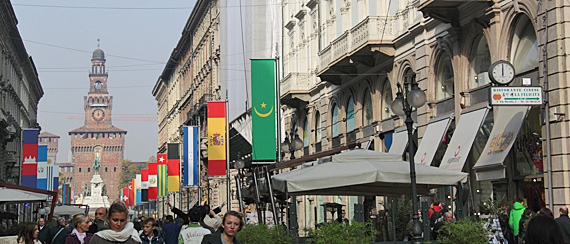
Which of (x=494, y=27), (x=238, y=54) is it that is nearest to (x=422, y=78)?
(x=494, y=27)

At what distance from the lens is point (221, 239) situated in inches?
297

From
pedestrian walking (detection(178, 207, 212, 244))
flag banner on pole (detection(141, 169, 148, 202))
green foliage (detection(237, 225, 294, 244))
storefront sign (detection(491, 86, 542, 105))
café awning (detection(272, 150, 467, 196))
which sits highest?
storefront sign (detection(491, 86, 542, 105))

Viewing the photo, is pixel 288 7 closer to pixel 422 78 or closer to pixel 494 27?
pixel 422 78

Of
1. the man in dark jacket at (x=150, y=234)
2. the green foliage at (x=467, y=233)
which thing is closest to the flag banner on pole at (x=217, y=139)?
the man in dark jacket at (x=150, y=234)

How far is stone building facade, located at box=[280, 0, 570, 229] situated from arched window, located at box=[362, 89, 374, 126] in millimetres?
40

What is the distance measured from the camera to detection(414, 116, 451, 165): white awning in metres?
25.3

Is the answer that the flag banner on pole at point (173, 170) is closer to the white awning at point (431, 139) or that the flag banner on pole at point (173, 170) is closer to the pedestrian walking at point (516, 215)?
the white awning at point (431, 139)

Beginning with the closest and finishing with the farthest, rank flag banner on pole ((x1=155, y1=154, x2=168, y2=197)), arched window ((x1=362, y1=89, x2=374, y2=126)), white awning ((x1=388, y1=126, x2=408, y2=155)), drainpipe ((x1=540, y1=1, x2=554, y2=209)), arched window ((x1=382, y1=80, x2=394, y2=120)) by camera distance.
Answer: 1. drainpipe ((x1=540, y1=1, x2=554, y2=209))
2. white awning ((x1=388, y1=126, x2=408, y2=155))
3. arched window ((x1=382, y1=80, x2=394, y2=120))
4. arched window ((x1=362, y1=89, x2=374, y2=126))
5. flag banner on pole ((x1=155, y1=154, x2=168, y2=197))

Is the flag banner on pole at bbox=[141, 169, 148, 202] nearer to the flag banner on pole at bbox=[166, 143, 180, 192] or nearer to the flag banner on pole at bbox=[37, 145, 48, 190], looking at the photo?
the flag banner on pole at bbox=[166, 143, 180, 192]

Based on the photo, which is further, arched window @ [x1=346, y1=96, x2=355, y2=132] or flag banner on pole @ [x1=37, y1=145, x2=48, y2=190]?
flag banner on pole @ [x1=37, y1=145, x2=48, y2=190]

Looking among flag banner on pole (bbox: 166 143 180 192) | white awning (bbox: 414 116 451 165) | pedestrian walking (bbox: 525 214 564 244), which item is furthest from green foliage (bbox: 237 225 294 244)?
flag banner on pole (bbox: 166 143 180 192)

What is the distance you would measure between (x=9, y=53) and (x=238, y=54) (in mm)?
22729

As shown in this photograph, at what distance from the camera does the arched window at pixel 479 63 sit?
22922mm

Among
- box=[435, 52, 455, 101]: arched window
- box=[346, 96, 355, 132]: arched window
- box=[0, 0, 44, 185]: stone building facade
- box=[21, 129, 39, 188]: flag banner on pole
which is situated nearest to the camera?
box=[435, 52, 455, 101]: arched window
